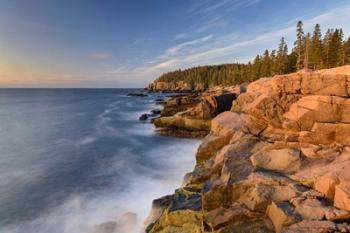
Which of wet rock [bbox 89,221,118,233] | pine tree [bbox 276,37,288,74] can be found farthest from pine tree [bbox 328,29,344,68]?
wet rock [bbox 89,221,118,233]

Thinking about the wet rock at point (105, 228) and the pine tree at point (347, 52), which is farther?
the pine tree at point (347, 52)

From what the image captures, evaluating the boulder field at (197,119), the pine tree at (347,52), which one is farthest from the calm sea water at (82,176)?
the pine tree at (347,52)

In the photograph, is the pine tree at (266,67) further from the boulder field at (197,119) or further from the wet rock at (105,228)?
the wet rock at (105,228)

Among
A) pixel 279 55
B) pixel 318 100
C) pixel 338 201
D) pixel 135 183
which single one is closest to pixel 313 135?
pixel 318 100

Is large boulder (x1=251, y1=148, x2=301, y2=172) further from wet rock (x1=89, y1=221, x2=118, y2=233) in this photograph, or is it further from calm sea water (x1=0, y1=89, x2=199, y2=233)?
wet rock (x1=89, y1=221, x2=118, y2=233)

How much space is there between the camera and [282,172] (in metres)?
10.6

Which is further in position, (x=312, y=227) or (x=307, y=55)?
(x=307, y=55)

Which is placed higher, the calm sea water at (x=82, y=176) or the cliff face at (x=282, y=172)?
the cliff face at (x=282, y=172)

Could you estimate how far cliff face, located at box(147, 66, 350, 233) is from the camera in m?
8.20

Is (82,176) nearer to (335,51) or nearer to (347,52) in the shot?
(335,51)

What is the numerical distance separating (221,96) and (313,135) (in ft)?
77.5

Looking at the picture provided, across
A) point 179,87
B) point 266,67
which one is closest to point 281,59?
point 266,67

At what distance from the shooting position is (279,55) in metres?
59.2

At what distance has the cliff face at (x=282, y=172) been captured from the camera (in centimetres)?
820
